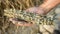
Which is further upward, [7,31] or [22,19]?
[22,19]

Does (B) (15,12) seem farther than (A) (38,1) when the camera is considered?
No

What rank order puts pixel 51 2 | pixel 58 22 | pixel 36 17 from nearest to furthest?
pixel 58 22 < pixel 36 17 < pixel 51 2

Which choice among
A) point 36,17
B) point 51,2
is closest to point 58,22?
point 36,17

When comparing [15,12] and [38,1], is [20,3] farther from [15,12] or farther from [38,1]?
[15,12]

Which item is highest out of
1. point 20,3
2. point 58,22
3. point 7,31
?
point 20,3

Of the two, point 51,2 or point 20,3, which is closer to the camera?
point 51,2

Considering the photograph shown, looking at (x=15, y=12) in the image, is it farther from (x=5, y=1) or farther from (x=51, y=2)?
(x=5, y=1)

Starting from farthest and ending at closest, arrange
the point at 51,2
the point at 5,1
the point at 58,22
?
the point at 5,1, the point at 51,2, the point at 58,22

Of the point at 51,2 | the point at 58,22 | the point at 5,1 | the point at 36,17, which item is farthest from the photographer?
the point at 5,1

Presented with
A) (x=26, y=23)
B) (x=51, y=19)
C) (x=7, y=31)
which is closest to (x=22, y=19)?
(x=26, y=23)
